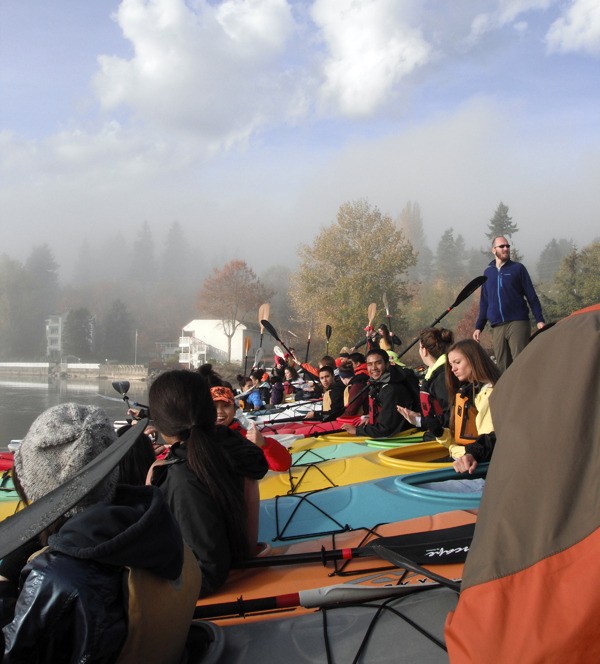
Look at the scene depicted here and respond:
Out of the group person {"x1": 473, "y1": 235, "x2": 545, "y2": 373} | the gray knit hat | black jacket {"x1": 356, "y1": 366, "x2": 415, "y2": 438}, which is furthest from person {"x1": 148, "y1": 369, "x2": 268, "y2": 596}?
person {"x1": 473, "y1": 235, "x2": 545, "y2": 373}

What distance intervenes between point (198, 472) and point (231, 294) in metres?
62.7

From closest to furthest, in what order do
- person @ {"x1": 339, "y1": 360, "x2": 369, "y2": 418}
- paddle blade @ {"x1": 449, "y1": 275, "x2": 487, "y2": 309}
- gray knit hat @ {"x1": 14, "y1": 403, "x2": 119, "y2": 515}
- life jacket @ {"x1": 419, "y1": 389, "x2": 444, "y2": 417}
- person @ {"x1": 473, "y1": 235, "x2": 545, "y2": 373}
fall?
1. gray knit hat @ {"x1": 14, "y1": 403, "x2": 119, "y2": 515}
2. life jacket @ {"x1": 419, "y1": 389, "x2": 444, "y2": 417}
3. person @ {"x1": 473, "y1": 235, "x2": 545, "y2": 373}
4. paddle blade @ {"x1": 449, "y1": 275, "x2": 487, "y2": 309}
5. person @ {"x1": 339, "y1": 360, "x2": 369, "y2": 418}

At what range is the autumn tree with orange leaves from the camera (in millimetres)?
64562

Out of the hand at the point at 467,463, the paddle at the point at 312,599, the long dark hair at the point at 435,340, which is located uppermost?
the long dark hair at the point at 435,340

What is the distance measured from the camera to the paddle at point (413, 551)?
8.02 ft

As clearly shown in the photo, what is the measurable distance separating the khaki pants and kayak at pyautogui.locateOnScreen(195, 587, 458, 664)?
14.9 ft

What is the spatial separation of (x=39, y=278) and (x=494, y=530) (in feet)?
409

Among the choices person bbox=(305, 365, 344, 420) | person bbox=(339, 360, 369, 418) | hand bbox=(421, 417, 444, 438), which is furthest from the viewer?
person bbox=(305, 365, 344, 420)

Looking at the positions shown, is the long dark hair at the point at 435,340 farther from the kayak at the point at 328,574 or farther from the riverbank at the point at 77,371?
the riverbank at the point at 77,371

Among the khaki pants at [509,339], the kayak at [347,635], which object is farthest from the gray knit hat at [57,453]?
the khaki pants at [509,339]

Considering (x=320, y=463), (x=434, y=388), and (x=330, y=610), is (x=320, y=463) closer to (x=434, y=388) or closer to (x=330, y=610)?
(x=434, y=388)

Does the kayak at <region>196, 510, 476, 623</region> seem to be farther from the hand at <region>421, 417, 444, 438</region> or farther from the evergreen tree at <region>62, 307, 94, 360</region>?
the evergreen tree at <region>62, 307, 94, 360</region>

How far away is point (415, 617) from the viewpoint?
1804mm

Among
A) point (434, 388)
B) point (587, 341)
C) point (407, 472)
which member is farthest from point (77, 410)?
point (434, 388)
